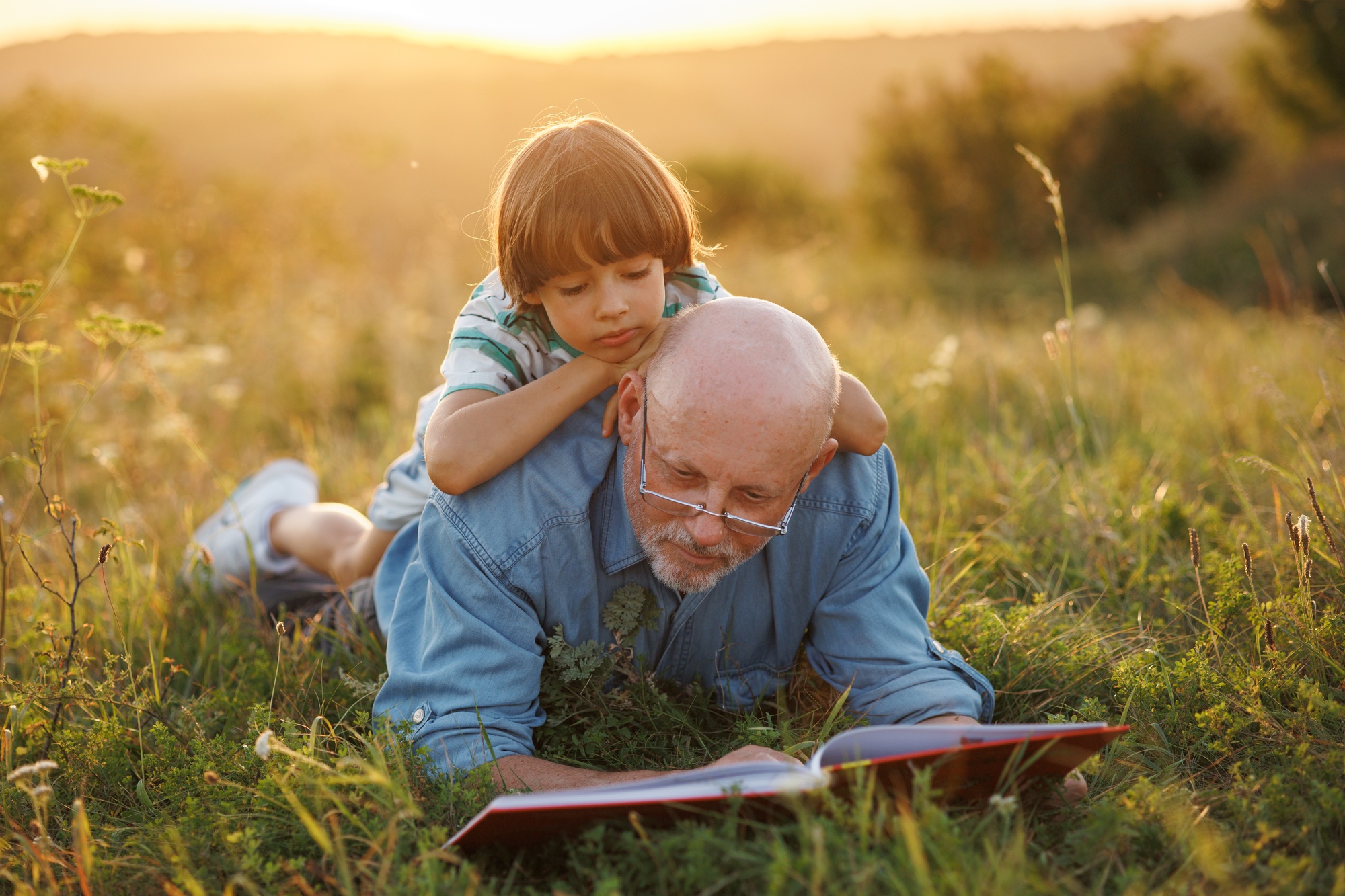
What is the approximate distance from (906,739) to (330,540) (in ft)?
8.81

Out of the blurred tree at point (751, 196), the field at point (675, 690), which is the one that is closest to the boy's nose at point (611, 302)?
the field at point (675, 690)

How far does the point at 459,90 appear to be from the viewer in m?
34.2

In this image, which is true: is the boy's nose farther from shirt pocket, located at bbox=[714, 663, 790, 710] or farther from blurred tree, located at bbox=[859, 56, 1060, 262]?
blurred tree, located at bbox=[859, 56, 1060, 262]

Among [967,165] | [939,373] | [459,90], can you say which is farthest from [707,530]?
[459,90]

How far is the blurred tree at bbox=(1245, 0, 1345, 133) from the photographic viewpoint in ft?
50.2

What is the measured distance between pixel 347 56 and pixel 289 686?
53116 mm

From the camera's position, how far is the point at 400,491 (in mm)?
3293

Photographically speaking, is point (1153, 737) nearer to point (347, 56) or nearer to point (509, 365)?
point (509, 365)

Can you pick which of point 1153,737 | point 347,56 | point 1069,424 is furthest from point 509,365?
point 347,56

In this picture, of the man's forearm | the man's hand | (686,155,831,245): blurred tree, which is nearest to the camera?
Result: the man's hand

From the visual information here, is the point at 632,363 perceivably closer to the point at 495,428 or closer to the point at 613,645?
the point at 495,428

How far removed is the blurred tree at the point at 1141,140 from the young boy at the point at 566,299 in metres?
17.7

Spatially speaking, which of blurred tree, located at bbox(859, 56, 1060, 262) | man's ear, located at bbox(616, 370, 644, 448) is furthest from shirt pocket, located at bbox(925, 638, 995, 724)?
blurred tree, located at bbox(859, 56, 1060, 262)

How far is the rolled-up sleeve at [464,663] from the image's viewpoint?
2.32 meters
